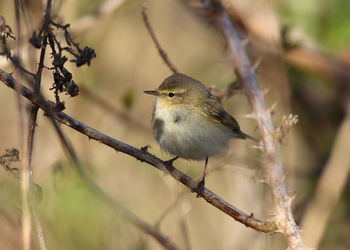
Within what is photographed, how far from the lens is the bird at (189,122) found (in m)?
4.24

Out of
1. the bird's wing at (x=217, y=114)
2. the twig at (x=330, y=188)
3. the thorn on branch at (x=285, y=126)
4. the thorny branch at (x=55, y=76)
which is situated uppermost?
the bird's wing at (x=217, y=114)

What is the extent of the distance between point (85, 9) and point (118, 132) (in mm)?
1377

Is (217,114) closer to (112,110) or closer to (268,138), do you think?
(112,110)

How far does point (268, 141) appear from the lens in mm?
3363

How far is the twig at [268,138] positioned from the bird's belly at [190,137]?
632 millimetres

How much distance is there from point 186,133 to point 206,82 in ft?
7.17

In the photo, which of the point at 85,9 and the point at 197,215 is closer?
the point at 85,9

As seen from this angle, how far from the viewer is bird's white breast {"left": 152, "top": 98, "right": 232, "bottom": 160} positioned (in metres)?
4.22

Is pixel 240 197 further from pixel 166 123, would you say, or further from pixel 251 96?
pixel 251 96

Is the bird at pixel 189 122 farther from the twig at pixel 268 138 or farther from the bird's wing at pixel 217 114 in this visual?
the twig at pixel 268 138

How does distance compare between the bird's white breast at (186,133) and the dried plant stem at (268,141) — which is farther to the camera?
the bird's white breast at (186,133)

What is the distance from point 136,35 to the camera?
6.57 meters

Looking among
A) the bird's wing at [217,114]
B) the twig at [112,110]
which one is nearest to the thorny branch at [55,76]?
the bird's wing at [217,114]

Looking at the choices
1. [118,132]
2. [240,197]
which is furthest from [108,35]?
[240,197]
